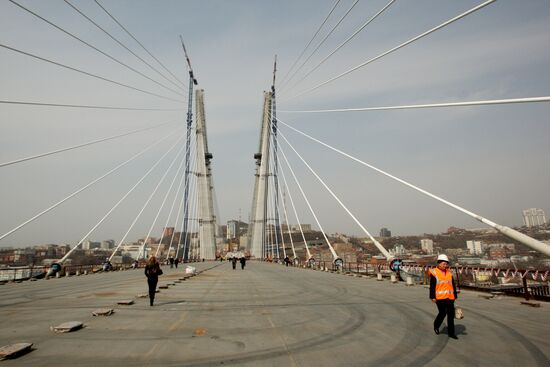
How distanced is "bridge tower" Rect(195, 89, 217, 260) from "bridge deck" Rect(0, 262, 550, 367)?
179ft

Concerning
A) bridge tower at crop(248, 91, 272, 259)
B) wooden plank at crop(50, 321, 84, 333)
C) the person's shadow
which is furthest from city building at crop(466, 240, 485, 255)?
wooden plank at crop(50, 321, 84, 333)

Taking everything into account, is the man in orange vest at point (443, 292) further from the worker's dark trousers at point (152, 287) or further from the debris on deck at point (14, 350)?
the worker's dark trousers at point (152, 287)

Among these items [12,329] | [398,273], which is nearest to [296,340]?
[12,329]

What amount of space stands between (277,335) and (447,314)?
11.3ft

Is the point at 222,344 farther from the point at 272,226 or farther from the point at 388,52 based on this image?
the point at 272,226

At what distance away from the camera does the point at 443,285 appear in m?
7.21

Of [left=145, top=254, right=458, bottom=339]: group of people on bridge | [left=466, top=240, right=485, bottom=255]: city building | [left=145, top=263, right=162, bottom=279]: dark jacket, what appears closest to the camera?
[left=145, top=254, right=458, bottom=339]: group of people on bridge

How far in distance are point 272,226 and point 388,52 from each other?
49716 millimetres

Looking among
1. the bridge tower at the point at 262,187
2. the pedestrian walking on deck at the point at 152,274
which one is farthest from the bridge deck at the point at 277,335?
the bridge tower at the point at 262,187

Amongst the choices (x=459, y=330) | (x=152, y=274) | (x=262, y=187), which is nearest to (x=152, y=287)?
(x=152, y=274)

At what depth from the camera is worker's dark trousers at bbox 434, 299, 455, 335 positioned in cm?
692

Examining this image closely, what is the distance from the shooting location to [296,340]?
260 inches

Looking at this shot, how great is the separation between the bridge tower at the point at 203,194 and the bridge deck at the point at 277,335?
2143 inches

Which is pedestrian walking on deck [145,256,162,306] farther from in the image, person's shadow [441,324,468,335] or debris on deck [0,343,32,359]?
person's shadow [441,324,468,335]
